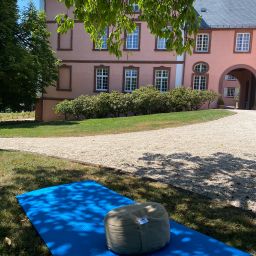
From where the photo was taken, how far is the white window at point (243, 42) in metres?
26.1

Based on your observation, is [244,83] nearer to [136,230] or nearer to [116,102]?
Answer: [116,102]

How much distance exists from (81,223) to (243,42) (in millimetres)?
24476

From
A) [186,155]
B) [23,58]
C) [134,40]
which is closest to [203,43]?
[134,40]

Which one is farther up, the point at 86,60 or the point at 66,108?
the point at 86,60

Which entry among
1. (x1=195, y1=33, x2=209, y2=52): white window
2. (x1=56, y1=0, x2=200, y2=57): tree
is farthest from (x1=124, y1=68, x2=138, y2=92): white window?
(x1=56, y1=0, x2=200, y2=57): tree

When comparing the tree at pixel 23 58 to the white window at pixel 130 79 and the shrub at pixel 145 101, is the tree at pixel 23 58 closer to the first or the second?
the white window at pixel 130 79

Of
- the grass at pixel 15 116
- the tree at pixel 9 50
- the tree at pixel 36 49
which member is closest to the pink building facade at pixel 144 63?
the grass at pixel 15 116

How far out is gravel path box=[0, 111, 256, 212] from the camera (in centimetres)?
659

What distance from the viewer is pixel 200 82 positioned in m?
27.1

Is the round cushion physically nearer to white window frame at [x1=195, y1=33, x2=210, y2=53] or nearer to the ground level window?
white window frame at [x1=195, y1=33, x2=210, y2=53]

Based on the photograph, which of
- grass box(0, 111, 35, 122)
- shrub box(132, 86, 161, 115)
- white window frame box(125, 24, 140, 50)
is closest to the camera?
shrub box(132, 86, 161, 115)

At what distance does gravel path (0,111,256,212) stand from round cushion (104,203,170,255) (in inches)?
81.6

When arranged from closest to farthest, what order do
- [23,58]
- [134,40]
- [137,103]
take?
[23,58] < [137,103] < [134,40]

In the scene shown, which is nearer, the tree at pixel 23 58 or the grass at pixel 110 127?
the grass at pixel 110 127
